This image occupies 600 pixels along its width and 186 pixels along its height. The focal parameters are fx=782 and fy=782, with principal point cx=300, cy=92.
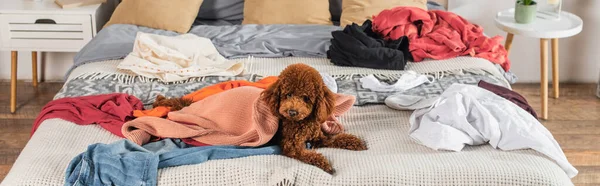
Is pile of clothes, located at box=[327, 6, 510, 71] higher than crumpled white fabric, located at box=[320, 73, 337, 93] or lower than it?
higher

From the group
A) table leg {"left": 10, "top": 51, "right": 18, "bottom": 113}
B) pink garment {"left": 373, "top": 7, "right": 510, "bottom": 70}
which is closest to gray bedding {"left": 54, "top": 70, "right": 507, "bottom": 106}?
pink garment {"left": 373, "top": 7, "right": 510, "bottom": 70}

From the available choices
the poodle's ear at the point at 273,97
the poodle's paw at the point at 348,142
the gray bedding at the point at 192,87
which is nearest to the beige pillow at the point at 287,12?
the gray bedding at the point at 192,87

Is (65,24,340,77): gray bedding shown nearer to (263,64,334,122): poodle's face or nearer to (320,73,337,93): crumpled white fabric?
(320,73,337,93): crumpled white fabric

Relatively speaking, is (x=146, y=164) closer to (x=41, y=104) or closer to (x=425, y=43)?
(x=425, y=43)

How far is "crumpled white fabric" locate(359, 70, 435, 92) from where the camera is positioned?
274 cm

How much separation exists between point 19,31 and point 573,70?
277 cm

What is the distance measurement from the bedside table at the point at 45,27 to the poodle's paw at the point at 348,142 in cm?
174

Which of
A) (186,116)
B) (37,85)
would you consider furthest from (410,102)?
(37,85)

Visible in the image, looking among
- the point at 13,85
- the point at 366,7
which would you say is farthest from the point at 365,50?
the point at 13,85

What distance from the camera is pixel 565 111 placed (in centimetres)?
369

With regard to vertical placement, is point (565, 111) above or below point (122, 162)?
below

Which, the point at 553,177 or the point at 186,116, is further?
the point at 186,116

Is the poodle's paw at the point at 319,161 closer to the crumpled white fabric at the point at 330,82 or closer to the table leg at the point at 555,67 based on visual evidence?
the crumpled white fabric at the point at 330,82

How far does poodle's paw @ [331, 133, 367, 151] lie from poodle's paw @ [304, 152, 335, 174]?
0.13 meters
